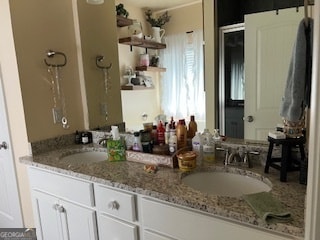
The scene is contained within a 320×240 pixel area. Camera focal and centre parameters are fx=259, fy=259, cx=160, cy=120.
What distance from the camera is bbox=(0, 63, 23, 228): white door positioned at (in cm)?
200

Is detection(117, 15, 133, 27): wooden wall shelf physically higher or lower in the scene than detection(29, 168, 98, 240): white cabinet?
higher

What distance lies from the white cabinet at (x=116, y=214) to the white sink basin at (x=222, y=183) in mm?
296

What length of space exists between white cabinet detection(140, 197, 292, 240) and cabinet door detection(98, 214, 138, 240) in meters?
0.08

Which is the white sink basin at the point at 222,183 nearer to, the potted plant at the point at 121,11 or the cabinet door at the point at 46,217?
the cabinet door at the point at 46,217

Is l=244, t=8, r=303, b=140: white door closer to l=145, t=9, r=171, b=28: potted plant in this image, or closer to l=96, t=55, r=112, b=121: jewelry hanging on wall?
l=145, t=9, r=171, b=28: potted plant

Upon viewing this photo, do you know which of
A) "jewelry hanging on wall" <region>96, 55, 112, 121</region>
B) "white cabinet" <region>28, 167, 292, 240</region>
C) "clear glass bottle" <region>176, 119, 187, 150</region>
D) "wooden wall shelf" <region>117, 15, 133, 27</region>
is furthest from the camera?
"jewelry hanging on wall" <region>96, 55, 112, 121</region>

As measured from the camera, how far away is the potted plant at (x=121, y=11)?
1869mm

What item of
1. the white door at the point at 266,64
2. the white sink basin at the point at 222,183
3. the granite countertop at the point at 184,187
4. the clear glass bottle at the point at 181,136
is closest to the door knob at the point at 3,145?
the granite countertop at the point at 184,187

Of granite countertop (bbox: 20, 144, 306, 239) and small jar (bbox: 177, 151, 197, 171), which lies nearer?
granite countertop (bbox: 20, 144, 306, 239)

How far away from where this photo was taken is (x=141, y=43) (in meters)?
1.79

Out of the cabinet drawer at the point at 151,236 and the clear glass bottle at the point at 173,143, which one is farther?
the clear glass bottle at the point at 173,143

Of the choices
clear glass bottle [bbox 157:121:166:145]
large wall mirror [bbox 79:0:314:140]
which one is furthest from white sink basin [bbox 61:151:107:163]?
large wall mirror [bbox 79:0:314:140]

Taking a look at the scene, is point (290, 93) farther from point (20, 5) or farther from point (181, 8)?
point (20, 5)

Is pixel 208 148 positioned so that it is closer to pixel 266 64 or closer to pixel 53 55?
pixel 266 64
